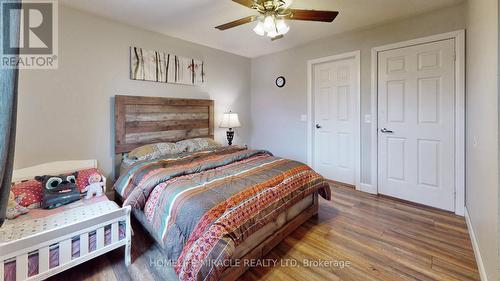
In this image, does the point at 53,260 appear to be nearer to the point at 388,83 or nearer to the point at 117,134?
the point at 117,134

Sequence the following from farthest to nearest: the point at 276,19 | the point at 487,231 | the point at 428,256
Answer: the point at 276,19 → the point at 428,256 → the point at 487,231

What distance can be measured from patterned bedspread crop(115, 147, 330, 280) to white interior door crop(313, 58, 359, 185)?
1234mm

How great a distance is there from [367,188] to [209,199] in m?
2.63

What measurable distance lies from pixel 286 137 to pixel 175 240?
3101 mm

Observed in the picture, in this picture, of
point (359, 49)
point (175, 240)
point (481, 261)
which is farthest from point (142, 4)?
point (481, 261)

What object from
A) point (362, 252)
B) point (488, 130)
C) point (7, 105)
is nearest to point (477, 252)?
point (362, 252)

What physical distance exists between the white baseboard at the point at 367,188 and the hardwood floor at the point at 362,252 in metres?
0.56

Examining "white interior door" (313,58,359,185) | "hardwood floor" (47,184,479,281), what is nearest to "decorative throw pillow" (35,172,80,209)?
"hardwood floor" (47,184,479,281)

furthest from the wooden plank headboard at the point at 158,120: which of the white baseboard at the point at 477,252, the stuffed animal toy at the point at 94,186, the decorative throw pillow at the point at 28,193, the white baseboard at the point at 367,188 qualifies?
the white baseboard at the point at 477,252

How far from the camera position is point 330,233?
217 centimetres

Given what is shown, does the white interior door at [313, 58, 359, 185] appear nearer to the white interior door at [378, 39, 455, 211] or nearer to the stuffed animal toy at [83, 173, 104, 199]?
the white interior door at [378, 39, 455, 211]

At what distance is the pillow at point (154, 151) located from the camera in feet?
9.02

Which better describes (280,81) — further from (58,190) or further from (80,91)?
(58,190)

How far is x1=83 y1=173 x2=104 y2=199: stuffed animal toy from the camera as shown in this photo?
2.22 m
